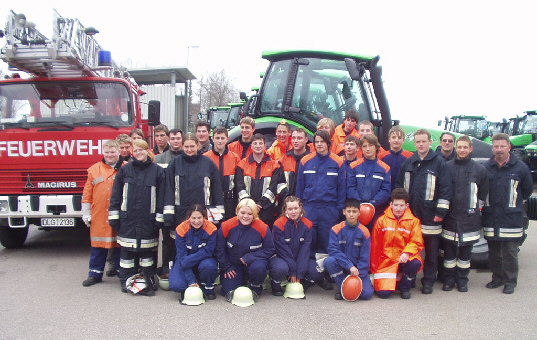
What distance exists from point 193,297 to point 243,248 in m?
0.74

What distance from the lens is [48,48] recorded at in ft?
20.6

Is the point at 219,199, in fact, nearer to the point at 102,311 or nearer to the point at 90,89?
the point at 102,311

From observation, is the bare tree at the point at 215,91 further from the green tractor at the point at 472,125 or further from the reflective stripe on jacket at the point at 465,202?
the reflective stripe on jacket at the point at 465,202

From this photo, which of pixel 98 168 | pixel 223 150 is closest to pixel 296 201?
pixel 223 150

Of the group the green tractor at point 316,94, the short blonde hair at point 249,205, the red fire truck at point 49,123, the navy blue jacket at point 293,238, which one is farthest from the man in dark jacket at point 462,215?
the red fire truck at point 49,123

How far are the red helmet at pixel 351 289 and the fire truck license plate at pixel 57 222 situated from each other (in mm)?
3836

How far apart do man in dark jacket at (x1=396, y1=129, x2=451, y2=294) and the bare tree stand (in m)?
32.5

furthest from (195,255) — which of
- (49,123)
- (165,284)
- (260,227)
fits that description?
(49,123)

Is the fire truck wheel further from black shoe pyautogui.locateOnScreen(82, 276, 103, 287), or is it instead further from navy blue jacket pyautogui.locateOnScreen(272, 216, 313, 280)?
navy blue jacket pyautogui.locateOnScreen(272, 216, 313, 280)

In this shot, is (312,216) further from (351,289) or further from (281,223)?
(351,289)

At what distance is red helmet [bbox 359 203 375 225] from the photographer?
525cm

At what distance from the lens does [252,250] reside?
5.06 metres

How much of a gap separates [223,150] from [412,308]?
→ 9.04 ft

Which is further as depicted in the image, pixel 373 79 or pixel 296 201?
pixel 373 79
